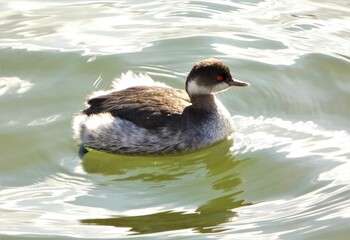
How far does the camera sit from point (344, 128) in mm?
8070

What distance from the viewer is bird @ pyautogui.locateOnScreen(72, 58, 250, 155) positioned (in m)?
7.56

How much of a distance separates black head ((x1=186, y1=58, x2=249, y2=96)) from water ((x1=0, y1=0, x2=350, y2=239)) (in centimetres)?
46

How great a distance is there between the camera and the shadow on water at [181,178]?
6.49 metres

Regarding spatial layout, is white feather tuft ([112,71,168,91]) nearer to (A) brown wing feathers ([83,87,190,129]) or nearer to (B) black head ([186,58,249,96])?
(A) brown wing feathers ([83,87,190,129])

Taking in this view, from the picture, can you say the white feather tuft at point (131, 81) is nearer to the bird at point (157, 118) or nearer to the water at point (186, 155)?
the bird at point (157, 118)

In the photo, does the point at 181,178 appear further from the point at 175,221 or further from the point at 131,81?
the point at 131,81

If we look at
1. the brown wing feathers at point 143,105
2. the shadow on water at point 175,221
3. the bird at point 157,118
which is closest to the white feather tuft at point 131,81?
the bird at point 157,118

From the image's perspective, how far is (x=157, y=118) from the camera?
7527mm

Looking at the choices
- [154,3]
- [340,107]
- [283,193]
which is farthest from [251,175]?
[154,3]

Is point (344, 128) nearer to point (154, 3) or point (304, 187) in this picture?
point (304, 187)

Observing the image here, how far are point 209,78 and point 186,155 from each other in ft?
2.24

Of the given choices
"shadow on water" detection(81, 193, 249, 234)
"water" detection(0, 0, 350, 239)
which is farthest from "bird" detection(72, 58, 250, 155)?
"shadow on water" detection(81, 193, 249, 234)

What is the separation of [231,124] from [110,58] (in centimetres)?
180

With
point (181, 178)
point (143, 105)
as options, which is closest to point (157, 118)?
point (143, 105)
